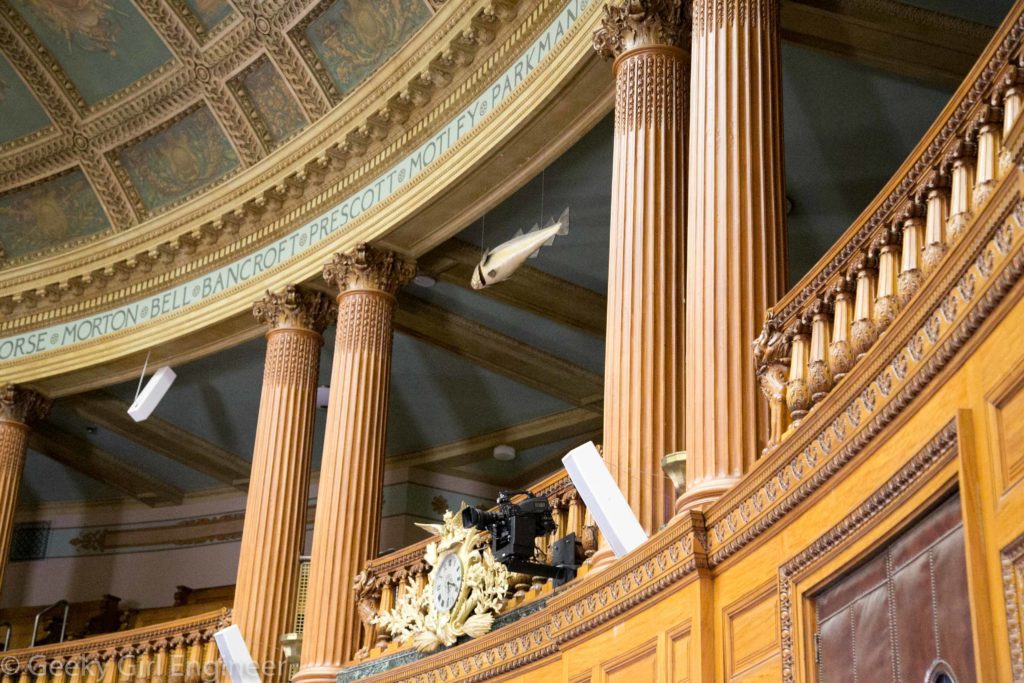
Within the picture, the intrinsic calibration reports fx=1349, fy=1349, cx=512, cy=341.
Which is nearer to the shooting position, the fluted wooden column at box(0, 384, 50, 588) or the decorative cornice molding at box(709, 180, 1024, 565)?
the decorative cornice molding at box(709, 180, 1024, 565)

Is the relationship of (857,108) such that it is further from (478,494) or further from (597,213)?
(478,494)

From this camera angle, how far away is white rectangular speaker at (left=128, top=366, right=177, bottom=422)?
1338cm

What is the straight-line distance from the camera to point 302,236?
1365 centimetres

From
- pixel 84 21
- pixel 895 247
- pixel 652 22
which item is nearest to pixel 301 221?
pixel 84 21

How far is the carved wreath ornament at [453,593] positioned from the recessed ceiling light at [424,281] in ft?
13.0

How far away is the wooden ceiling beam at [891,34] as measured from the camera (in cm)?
952

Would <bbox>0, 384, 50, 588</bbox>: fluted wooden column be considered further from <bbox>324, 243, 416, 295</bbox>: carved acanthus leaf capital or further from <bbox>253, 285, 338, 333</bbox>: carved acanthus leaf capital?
<bbox>324, 243, 416, 295</bbox>: carved acanthus leaf capital

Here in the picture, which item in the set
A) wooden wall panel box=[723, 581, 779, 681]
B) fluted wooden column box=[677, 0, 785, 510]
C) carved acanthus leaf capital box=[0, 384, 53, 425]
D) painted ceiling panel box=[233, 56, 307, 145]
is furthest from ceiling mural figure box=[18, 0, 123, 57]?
wooden wall panel box=[723, 581, 779, 681]

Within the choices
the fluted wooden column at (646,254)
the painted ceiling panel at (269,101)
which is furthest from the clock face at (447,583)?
the painted ceiling panel at (269,101)

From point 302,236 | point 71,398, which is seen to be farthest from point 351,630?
point 71,398

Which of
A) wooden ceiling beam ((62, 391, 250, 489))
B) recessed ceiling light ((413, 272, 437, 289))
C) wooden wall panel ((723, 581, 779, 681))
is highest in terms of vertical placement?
wooden ceiling beam ((62, 391, 250, 489))

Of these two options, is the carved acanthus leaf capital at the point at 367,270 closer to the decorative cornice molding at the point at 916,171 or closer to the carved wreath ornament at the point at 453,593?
the carved wreath ornament at the point at 453,593

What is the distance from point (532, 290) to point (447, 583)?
4839mm

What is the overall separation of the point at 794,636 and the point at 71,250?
12412 mm
